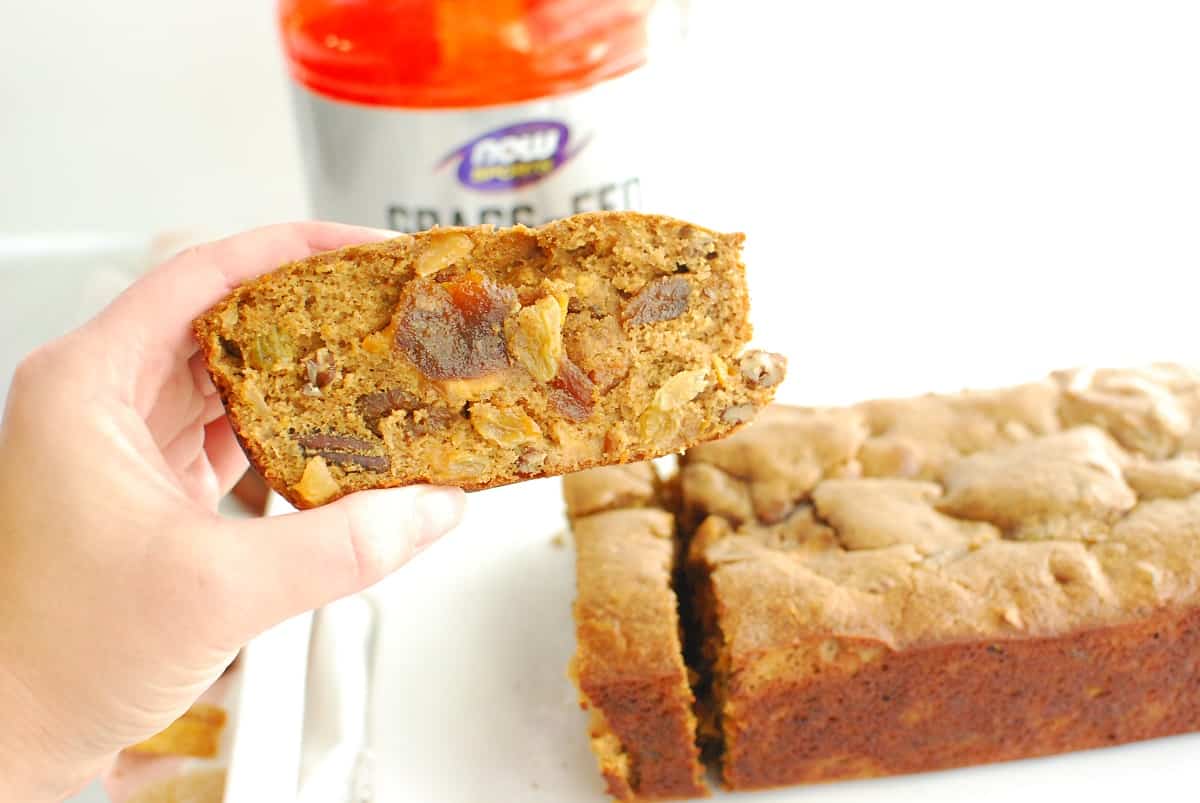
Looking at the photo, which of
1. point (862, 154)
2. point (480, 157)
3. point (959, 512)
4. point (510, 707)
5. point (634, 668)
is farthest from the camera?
point (862, 154)

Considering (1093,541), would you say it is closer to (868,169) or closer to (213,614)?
(213,614)

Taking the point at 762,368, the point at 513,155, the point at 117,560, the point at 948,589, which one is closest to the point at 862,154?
the point at 513,155

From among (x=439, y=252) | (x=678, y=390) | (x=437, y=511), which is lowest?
(x=437, y=511)

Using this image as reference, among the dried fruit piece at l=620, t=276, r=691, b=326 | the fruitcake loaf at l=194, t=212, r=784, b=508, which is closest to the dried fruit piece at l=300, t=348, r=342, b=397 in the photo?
the fruitcake loaf at l=194, t=212, r=784, b=508

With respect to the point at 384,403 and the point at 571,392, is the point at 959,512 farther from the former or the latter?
the point at 384,403

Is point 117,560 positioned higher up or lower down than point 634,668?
higher up

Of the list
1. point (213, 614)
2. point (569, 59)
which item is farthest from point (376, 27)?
point (213, 614)
